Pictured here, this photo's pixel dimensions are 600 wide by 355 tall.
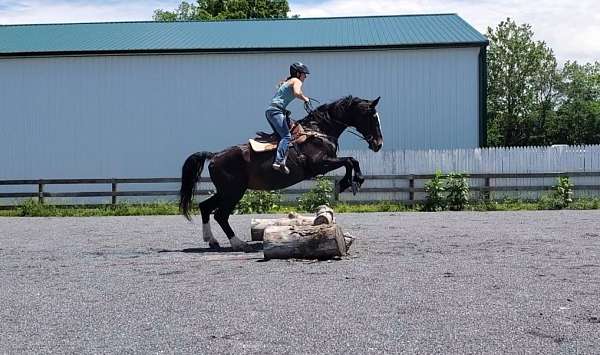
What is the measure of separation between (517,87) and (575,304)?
55.8m

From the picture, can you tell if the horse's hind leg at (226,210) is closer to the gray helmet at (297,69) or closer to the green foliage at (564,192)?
the gray helmet at (297,69)

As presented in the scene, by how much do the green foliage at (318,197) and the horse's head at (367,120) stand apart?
1069cm

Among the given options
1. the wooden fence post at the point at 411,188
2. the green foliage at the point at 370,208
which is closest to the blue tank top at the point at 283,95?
the green foliage at the point at 370,208

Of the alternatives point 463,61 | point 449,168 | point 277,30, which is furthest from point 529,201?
point 277,30

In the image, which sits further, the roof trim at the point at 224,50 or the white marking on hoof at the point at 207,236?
the roof trim at the point at 224,50

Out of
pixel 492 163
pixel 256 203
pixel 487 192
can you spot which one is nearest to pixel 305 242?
pixel 256 203

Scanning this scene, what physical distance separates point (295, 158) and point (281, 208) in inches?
459

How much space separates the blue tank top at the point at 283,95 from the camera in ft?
39.9

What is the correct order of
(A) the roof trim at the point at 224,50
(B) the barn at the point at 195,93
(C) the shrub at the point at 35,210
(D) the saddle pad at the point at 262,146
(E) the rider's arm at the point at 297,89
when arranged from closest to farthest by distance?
(E) the rider's arm at the point at 297,89 → (D) the saddle pad at the point at 262,146 → (C) the shrub at the point at 35,210 → (A) the roof trim at the point at 224,50 → (B) the barn at the point at 195,93

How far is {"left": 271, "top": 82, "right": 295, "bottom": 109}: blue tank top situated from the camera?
12164 mm

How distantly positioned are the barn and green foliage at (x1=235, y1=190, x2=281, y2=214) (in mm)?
5882

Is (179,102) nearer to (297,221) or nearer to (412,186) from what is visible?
(412,186)

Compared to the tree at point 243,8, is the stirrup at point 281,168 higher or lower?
lower

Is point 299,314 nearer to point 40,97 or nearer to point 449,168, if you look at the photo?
point 449,168
